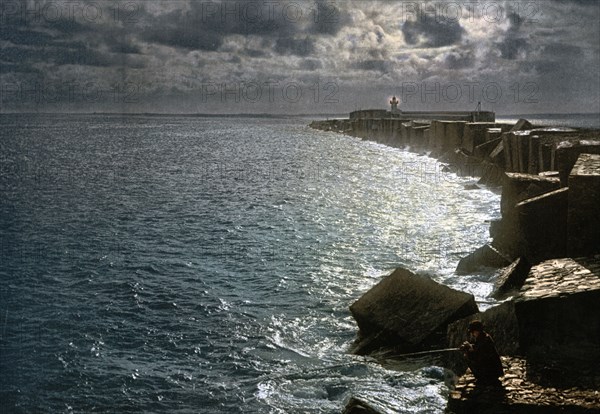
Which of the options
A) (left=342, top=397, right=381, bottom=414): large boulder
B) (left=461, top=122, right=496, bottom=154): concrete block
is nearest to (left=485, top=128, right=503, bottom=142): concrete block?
(left=461, top=122, right=496, bottom=154): concrete block

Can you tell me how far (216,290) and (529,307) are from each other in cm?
855

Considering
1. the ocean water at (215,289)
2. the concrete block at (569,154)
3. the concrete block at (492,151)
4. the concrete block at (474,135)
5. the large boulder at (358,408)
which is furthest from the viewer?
the concrete block at (474,135)

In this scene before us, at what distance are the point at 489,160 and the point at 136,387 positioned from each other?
22.7 meters

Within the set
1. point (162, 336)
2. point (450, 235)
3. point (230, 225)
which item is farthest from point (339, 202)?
point (162, 336)

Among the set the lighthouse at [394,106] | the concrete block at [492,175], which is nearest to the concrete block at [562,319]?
the concrete block at [492,175]

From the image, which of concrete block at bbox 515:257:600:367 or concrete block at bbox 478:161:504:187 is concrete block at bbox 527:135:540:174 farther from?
concrete block at bbox 515:257:600:367

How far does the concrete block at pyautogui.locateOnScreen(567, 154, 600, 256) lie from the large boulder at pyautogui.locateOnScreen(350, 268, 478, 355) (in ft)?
5.67

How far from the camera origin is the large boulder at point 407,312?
327 inches

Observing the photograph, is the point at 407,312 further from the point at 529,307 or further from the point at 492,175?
the point at 492,175

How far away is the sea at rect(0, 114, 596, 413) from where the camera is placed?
817 centimetres

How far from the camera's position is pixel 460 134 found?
37875 millimetres

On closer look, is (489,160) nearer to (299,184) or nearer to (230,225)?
(299,184)

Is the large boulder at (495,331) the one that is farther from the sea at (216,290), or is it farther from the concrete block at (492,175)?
the concrete block at (492,175)

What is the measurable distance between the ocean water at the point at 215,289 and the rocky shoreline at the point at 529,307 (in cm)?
58
